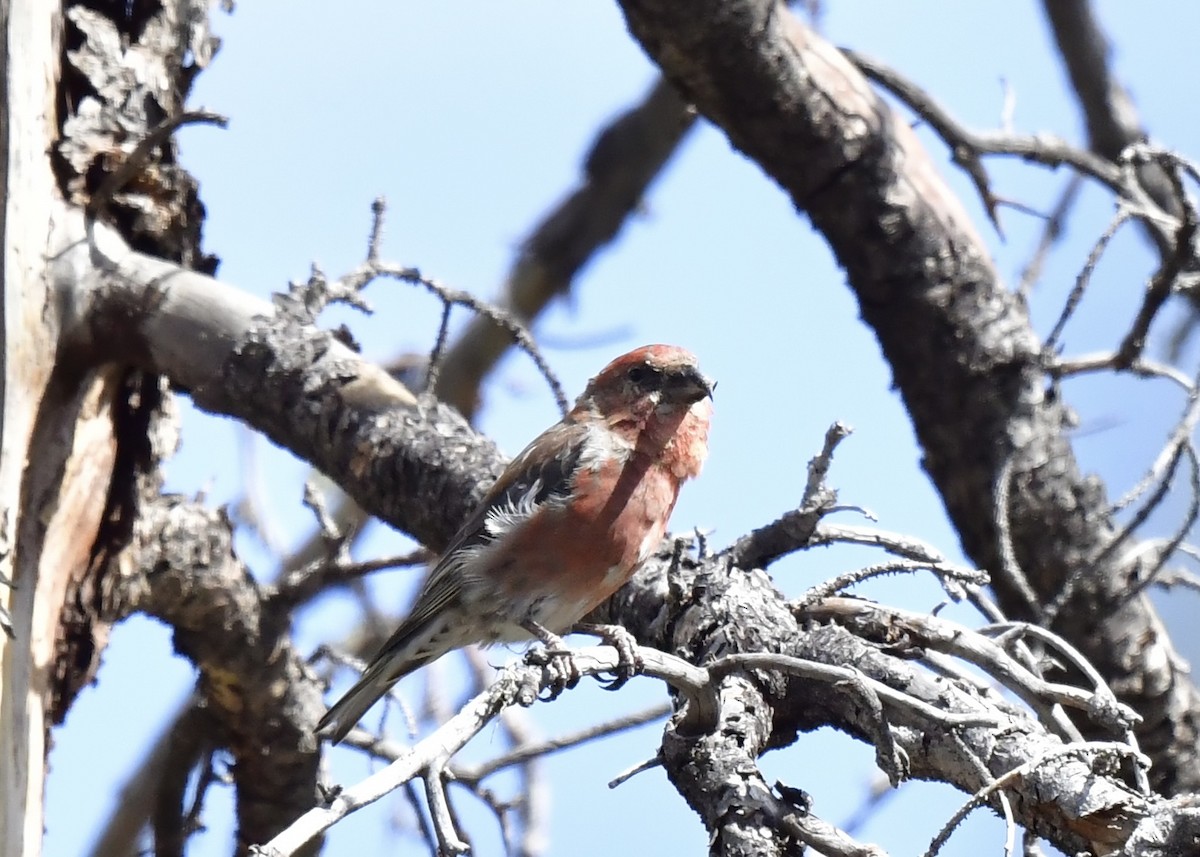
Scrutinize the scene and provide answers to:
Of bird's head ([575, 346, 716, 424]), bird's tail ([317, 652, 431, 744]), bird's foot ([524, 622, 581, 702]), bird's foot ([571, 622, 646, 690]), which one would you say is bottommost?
bird's foot ([524, 622, 581, 702])

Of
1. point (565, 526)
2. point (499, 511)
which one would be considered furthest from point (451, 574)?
point (565, 526)

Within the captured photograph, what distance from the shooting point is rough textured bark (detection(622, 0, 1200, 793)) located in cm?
488

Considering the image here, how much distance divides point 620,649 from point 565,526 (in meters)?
0.98

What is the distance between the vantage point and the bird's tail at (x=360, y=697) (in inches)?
171

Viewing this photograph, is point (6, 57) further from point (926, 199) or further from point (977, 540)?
point (977, 540)

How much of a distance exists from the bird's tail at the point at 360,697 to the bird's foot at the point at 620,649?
2.24ft

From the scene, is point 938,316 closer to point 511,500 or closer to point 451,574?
point 511,500

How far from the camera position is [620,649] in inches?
132

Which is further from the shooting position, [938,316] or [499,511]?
[938,316]

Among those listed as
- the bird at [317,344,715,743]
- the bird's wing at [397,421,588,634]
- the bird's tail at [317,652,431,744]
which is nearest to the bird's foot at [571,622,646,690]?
the bird at [317,344,715,743]

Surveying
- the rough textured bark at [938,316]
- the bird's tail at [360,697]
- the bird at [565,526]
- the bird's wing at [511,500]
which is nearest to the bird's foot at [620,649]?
the bird at [565,526]

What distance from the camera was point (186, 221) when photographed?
4.59 metres

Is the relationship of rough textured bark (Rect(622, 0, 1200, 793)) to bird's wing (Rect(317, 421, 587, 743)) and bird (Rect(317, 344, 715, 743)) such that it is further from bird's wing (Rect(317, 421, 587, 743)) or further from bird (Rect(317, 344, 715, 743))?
bird's wing (Rect(317, 421, 587, 743))

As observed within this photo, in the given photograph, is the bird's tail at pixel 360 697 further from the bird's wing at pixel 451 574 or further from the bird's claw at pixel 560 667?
the bird's claw at pixel 560 667
